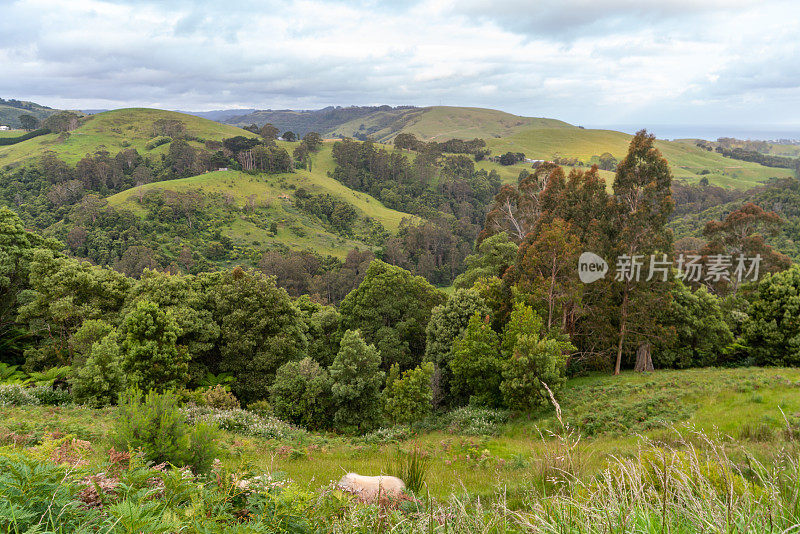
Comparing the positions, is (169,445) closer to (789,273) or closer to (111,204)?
(789,273)

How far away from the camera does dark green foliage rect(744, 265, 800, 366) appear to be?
18172mm

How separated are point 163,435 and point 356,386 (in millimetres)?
11975

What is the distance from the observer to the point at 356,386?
16.1 m

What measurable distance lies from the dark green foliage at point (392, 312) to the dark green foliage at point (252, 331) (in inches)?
199

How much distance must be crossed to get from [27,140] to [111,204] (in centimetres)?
6083

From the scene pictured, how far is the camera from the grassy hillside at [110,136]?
3506 inches

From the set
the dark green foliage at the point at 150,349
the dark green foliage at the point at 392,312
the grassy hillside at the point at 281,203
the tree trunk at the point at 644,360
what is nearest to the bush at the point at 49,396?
the dark green foliage at the point at 150,349

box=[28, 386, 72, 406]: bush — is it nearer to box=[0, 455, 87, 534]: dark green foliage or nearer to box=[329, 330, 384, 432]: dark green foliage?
box=[329, 330, 384, 432]: dark green foliage

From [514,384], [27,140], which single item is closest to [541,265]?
[514,384]

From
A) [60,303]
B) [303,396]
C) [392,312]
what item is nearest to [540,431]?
[303,396]

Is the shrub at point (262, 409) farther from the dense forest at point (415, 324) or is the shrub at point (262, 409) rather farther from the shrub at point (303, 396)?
the dense forest at point (415, 324)

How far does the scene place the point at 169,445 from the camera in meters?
4.55

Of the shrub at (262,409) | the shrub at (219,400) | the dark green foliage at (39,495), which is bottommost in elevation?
the shrub at (262,409)

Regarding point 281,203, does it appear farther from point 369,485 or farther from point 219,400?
point 369,485
